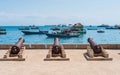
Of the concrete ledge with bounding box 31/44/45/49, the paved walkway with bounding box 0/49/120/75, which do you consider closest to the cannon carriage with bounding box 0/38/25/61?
the paved walkway with bounding box 0/49/120/75

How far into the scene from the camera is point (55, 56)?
17.4m

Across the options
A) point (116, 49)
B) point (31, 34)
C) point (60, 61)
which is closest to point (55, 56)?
point (60, 61)

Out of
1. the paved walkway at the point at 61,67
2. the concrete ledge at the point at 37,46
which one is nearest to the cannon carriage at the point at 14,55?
the paved walkway at the point at 61,67

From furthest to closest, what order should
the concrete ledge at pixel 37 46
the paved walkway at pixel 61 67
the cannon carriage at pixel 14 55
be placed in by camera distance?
1. the concrete ledge at pixel 37 46
2. the cannon carriage at pixel 14 55
3. the paved walkway at pixel 61 67

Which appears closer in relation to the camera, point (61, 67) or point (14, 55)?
point (61, 67)

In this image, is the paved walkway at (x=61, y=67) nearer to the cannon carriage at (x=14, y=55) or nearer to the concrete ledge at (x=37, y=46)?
the cannon carriage at (x=14, y=55)

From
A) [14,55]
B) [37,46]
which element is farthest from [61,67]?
[37,46]

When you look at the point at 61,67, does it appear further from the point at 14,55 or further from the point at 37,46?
the point at 37,46

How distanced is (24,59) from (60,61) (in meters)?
2.39

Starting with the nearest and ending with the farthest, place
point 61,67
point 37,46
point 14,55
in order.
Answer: point 61,67, point 14,55, point 37,46

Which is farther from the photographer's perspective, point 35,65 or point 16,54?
point 16,54

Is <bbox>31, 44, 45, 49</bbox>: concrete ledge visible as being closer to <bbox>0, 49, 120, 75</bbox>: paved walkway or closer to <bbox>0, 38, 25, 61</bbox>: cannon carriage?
<bbox>0, 38, 25, 61</bbox>: cannon carriage

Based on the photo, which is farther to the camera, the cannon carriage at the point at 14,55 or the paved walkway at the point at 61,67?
the cannon carriage at the point at 14,55

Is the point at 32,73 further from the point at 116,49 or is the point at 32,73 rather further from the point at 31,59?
the point at 116,49
